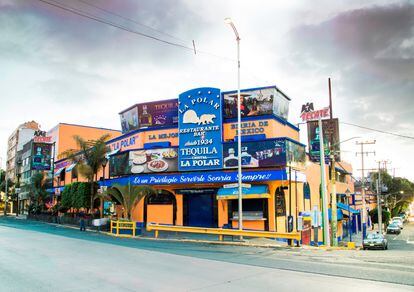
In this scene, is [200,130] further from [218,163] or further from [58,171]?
[58,171]

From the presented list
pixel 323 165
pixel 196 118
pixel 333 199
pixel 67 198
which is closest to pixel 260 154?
pixel 323 165

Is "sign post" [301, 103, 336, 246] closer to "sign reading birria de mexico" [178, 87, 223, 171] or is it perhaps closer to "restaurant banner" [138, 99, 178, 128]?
"sign reading birria de mexico" [178, 87, 223, 171]

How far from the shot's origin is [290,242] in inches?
864

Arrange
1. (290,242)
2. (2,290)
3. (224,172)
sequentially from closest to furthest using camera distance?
(2,290), (290,242), (224,172)

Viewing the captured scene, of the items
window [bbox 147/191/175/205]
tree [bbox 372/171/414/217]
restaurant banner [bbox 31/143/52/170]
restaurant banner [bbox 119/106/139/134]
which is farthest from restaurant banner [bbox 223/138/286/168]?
tree [bbox 372/171/414/217]

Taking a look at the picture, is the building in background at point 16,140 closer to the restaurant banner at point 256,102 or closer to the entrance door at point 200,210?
the entrance door at point 200,210

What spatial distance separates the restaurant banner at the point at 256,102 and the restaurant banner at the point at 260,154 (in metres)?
3.10

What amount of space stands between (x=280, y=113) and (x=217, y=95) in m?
5.42

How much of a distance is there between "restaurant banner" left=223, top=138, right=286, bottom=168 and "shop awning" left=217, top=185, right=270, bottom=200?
1747 millimetres

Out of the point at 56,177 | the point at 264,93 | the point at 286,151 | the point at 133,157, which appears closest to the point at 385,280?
the point at 286,151

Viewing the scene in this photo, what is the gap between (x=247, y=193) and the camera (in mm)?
27516

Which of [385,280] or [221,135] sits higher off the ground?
[221,135]

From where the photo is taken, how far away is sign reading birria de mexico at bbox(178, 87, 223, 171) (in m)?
30.4

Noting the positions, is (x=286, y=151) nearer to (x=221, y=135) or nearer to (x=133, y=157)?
(x=221, y=135)
